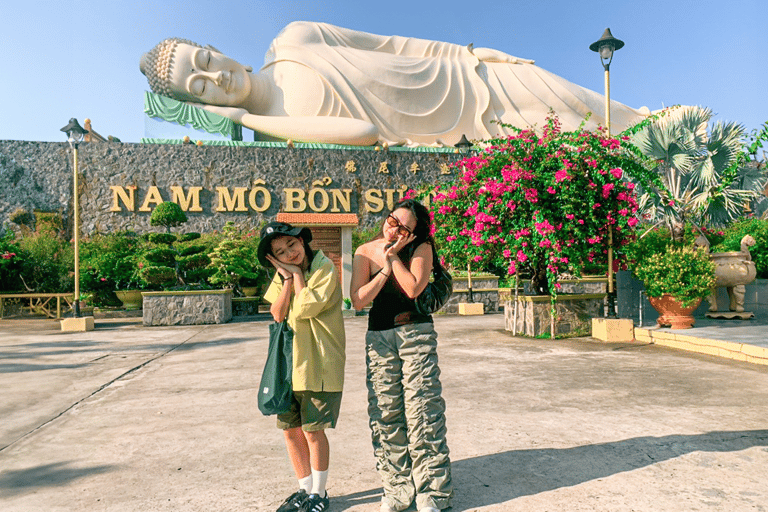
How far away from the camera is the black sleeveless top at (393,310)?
8.27 ft

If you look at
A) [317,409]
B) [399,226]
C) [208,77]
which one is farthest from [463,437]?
[208,77]

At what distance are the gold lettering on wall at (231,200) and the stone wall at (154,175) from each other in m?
0.14

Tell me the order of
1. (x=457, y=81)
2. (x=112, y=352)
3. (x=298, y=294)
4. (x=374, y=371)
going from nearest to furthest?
(x=298, y=294) < (x=374, y=371) < (x=112, y=352) < (x=457, y=81)

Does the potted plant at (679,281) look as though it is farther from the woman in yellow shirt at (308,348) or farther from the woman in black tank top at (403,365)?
the woman in yellow shirt at (308,348)

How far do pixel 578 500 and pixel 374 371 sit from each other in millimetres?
1162

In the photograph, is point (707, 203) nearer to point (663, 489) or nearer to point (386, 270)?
point (663, 489)

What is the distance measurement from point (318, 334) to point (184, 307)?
36.6ft

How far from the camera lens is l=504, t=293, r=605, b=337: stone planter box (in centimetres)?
862

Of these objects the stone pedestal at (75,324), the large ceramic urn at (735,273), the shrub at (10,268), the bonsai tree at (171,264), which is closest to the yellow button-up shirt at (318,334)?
the large ceramic urn at (735,273)

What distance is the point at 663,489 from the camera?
2580 mm

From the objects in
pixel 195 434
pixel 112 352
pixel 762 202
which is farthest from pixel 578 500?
pixel 762 202

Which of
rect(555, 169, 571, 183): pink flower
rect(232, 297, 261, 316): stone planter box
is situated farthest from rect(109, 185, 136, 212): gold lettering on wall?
rect(555, 169, 571, 183): pink flower

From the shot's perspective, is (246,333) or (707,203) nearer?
(246,333)

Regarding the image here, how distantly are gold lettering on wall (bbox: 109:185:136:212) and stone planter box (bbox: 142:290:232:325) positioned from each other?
28.0 feet
